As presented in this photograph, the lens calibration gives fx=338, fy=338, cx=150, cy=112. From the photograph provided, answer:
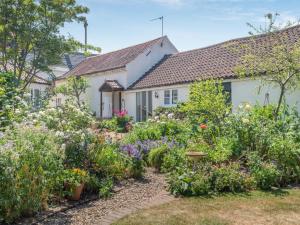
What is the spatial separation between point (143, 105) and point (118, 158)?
18.7m

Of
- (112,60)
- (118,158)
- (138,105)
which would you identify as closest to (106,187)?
(118,158)

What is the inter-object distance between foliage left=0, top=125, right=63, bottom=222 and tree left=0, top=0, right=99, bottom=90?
14.7 m

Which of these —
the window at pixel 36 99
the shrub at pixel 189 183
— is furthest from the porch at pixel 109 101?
the shrub at pixel 189 183

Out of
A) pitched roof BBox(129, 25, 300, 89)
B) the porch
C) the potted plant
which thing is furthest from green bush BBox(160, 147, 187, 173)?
the porch

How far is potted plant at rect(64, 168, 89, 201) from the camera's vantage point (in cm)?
686

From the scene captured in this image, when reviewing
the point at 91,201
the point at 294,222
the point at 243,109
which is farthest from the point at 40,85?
the point at 294,222

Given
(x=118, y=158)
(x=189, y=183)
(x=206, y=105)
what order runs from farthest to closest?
(x=206, y=105) → (x=118, y=158) → (x=189, y=183)

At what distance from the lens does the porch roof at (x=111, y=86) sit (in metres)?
28.7

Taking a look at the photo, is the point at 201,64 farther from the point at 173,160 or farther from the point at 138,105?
the point at 173,160

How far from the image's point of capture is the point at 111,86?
28.8 m

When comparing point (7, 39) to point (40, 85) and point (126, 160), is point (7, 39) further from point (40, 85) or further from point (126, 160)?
point (126, 160)

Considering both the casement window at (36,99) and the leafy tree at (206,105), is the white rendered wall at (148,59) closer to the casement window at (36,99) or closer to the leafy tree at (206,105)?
the casement window at (36,99)

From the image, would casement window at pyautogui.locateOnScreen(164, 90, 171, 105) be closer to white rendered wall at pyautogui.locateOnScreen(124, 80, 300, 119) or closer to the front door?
white rendered wall at pyautogui.locateOnScreen(124, 80, 300, 119)

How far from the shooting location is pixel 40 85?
33.8 m
